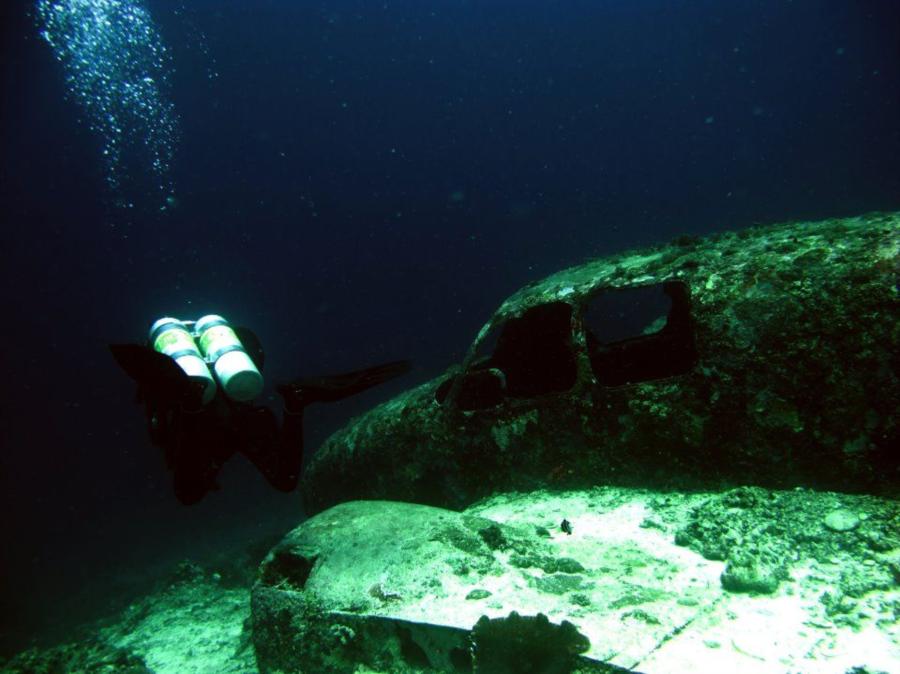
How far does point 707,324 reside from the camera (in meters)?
3.09

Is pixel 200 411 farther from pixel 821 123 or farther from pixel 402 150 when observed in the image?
pixel 821 123

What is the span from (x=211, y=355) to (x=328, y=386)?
115 centimetres

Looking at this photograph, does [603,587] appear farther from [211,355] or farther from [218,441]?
[211,355]

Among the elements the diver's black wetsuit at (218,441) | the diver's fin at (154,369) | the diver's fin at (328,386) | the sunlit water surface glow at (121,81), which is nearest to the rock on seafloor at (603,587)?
the diver's black wetsuit at (218,441)

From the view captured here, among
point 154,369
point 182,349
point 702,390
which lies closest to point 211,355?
point 182,349

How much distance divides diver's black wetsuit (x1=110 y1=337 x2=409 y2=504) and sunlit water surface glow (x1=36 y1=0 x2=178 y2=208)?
35601mm

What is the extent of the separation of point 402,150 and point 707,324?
82050 mm

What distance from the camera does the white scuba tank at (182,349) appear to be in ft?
12.8

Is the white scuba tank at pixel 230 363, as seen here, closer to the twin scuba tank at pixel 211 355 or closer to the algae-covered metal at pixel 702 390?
the twin scuba tank at pixel 211 355

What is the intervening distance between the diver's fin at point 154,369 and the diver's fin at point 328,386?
0.86 m

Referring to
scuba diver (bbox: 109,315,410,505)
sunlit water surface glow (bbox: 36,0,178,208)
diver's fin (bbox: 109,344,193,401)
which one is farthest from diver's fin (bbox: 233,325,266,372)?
sunlit water surface glow (bbox: 36,0,178,208)

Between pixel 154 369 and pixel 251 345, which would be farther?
pixel 251 345

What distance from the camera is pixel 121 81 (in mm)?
40781

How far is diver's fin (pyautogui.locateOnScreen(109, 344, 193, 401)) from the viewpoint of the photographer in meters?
3.47
